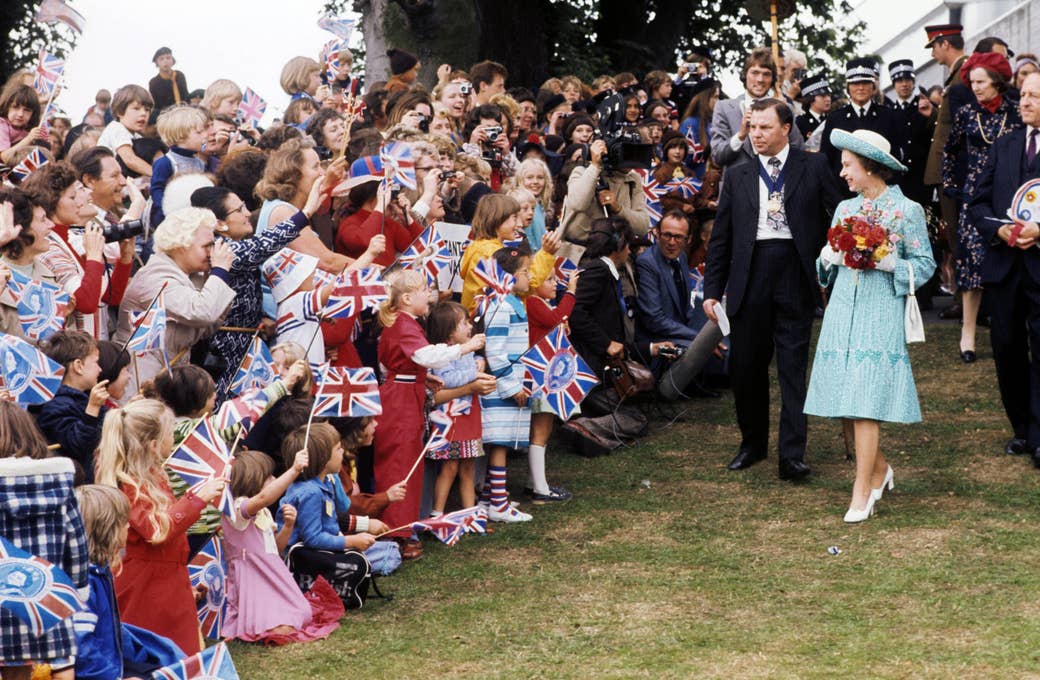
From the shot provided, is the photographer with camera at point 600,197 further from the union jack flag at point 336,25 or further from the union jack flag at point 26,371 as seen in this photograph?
the union jack flag at point 26,371

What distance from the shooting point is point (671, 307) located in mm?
11812

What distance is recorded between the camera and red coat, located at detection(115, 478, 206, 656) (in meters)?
5.58

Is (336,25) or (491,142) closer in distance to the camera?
(336,25)

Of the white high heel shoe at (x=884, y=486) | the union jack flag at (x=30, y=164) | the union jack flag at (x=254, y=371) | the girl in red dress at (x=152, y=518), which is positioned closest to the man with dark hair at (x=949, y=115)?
the white high heel shoe at (x=884, y=486)

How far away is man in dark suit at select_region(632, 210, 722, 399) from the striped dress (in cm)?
294

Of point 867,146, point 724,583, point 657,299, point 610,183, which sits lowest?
point 724,583

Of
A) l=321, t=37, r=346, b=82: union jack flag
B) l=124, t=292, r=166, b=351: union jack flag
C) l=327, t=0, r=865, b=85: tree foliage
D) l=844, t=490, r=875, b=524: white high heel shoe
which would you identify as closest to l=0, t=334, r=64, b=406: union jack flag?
l=124, t=292, r=166, b=351: union jack flag

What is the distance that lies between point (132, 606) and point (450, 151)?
15.4 feet

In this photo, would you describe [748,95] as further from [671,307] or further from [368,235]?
[368,235]

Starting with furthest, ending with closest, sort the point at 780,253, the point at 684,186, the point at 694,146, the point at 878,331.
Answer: the point at 694,146 < the point at 684,186 < the point at 780,253 < the point at 878,331

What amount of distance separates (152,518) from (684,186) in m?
8.40

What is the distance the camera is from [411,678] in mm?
5855

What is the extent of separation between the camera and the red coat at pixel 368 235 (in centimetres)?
832

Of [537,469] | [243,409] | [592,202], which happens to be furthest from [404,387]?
[592,202]
